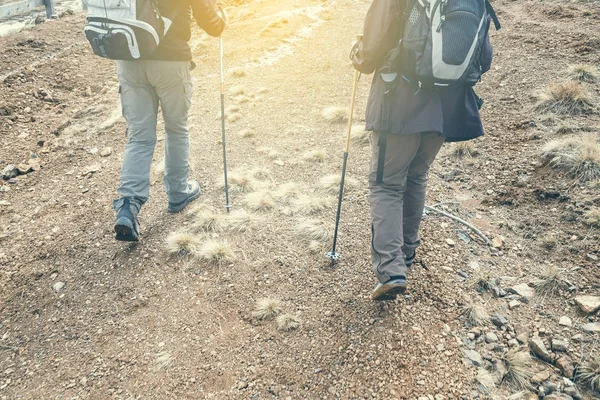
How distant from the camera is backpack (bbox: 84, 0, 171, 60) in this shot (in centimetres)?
388

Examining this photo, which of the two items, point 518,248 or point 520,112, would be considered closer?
point 518,248

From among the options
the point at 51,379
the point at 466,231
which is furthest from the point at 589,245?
the point at 51,379

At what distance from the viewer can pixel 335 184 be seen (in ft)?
18.9

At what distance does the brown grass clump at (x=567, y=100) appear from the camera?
6387 millimetres

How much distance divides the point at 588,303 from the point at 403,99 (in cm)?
235

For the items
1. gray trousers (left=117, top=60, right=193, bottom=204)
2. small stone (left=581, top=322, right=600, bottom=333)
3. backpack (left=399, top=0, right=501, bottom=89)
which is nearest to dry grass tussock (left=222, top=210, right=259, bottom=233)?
gray trousers (left=117, top=60, right=193, bottom=204)

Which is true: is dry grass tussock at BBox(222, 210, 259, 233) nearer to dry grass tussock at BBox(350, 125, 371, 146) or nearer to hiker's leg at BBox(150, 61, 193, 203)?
hiker's leg at BBox(150, 61, 193, 203)

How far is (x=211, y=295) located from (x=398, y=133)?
2292 mm

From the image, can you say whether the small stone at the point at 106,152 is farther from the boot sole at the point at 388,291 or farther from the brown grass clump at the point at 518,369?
the brown grass clump at the point at 518,369

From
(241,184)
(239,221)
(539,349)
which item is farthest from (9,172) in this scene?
(539,349)

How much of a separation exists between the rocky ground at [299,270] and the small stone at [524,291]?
0.01 metres

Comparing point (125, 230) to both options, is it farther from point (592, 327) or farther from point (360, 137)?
point (592, 327)

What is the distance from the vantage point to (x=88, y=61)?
1119cm

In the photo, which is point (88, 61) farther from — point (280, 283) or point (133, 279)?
point (280, 283)
